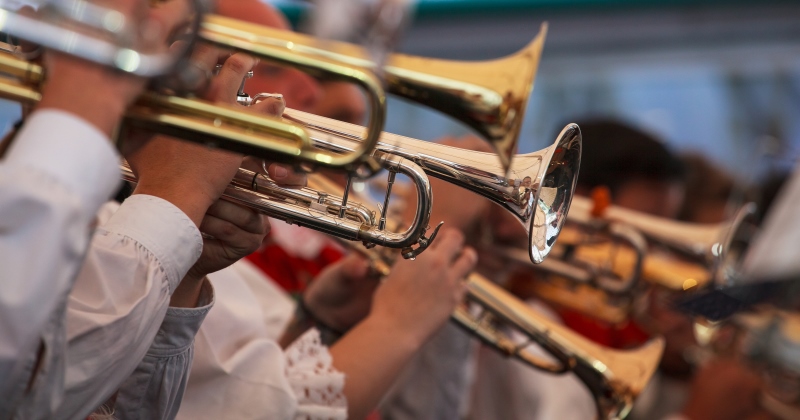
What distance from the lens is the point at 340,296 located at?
6.41 ft

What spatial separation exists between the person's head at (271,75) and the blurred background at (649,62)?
12.6 feet

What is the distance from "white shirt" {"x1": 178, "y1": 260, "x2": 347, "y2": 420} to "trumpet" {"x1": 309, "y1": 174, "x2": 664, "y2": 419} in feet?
2.01

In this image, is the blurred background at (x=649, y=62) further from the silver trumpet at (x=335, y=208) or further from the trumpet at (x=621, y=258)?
the silver trumpet at (x=335, y=208)

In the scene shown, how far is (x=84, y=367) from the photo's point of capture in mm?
976

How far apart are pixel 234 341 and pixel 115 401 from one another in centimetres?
37

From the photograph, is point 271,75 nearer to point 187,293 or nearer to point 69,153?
point 187,293

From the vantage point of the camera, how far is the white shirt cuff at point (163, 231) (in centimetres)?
107

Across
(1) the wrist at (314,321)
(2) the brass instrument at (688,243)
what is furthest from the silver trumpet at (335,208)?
(2) the brass instrument at (688,243)

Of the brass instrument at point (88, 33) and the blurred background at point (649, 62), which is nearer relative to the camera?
the brass instrument at point (88, 33)

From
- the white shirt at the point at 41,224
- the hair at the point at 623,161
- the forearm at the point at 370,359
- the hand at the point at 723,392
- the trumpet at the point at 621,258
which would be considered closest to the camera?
the white shirt at the point at 41,224

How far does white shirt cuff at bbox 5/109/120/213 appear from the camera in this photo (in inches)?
32.7

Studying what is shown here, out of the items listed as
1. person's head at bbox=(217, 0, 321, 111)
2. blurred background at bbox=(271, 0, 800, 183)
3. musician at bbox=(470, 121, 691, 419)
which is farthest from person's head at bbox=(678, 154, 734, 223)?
person's head at bbox=(217, 0, 321, 111)

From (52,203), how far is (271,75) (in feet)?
5.18

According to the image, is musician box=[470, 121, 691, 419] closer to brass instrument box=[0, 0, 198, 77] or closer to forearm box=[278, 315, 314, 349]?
forearm box=[278, 315, 314, 349]
